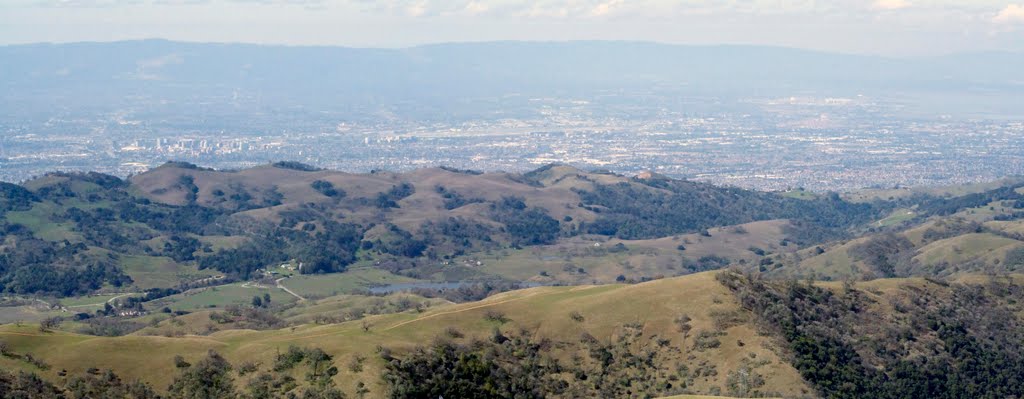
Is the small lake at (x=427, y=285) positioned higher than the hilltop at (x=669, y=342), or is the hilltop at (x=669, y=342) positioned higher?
the hilltop at (x=669, y=342)

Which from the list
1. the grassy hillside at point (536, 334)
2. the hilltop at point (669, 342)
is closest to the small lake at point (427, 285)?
the hilltop at point (669, 342)

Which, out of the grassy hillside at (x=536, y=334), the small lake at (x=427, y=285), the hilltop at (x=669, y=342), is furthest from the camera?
the small lake at (x=427, y=285)

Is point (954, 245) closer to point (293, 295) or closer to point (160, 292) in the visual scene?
point (293, 295)

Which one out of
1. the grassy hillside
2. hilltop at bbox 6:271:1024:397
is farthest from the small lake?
the grassy hillside

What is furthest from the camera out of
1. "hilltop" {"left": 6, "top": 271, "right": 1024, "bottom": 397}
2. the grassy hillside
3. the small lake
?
the small lake

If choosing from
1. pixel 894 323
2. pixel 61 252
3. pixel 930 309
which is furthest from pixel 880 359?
pixel 61 252

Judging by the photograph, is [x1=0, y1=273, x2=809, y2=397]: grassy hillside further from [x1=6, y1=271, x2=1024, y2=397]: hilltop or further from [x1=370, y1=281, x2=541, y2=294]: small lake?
[x1=370, y1=281, x2=541, y2=294]: small lake

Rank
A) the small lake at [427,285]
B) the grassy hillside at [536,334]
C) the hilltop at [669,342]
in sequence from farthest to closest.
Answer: the small lake at [427,285]
the hilltop at [669,342]
the grassy hillside at [536,334]

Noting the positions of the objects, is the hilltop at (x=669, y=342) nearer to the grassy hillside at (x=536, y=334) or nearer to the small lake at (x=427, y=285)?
the grassy hillside at (x=536, y=334)

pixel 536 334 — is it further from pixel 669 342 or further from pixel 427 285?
pixel 427 285

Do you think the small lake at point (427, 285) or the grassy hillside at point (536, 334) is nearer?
the grassy hillside at point (536, 334)

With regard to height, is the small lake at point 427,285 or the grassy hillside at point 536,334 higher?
the grassy hillside at point 536,334

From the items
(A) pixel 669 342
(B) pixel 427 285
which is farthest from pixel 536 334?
(B) pixel 427 285

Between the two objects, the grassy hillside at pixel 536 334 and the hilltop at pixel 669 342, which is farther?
the hilltop at pixel 669 342
